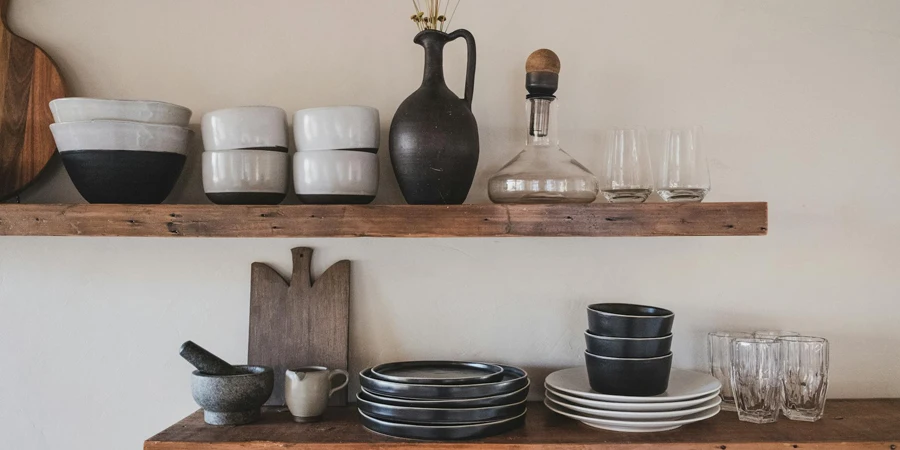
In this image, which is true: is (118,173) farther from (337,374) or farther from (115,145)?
(337,374)

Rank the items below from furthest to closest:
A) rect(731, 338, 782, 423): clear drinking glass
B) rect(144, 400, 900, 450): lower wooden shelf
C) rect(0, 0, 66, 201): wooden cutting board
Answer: rect(0, 0, 66, 201): wooden cutting board
rect(731, 338, 782, 423): clear drinking glass
rect(144, 400, 900, 450): lower wooden shelf

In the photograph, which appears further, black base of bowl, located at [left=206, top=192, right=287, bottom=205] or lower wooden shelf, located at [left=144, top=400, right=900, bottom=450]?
black base of bowl, located at [left=206, top=192, right=287, bottom=205]

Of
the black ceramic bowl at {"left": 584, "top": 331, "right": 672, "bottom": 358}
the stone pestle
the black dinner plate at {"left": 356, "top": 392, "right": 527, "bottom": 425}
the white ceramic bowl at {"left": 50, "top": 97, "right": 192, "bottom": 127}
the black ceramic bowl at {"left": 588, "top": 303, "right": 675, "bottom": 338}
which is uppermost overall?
the white ceramic bowl at {"left": 50, "top": 97, "right": 192, "bottom": 127}

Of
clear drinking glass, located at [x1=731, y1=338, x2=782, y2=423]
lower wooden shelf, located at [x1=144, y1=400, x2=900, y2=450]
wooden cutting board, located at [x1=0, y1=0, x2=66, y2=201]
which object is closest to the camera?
lower wooden shelf, located at [x1=144, y1=400, x2=900, y2=450]

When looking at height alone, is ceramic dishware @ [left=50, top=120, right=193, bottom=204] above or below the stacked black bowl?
above

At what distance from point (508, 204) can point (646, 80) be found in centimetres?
44

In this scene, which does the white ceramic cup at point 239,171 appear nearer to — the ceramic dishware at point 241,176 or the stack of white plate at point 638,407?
the ceramic dishware at point 241,176

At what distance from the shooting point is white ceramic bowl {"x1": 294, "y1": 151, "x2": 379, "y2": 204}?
46.3 inches

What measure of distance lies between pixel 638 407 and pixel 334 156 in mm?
673

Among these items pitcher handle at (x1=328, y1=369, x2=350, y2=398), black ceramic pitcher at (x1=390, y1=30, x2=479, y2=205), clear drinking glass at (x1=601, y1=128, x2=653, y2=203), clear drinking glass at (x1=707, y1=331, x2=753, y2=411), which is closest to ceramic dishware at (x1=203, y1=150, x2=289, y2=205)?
black ceramic pitcher at (x1=390, y1=30, x2=479, y2=205)

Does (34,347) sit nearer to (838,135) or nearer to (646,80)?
(646,80)

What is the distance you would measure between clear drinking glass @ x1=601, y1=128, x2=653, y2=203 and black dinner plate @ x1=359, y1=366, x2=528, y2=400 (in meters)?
0.38

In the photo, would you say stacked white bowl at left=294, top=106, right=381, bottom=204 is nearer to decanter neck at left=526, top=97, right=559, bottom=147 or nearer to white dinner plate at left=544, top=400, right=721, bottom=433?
decanter neck at left=526, top=97, right=559, bottom=147

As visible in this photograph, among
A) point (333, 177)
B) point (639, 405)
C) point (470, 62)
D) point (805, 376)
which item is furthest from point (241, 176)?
point (805, 376)
